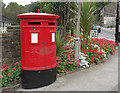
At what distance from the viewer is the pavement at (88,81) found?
3869 millimetres

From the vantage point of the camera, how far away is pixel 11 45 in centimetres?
466

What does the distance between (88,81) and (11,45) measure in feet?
8.35

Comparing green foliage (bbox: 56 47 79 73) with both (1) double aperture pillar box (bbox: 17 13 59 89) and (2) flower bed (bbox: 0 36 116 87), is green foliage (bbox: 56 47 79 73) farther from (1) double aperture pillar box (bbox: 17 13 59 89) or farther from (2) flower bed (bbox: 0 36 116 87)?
(1) double aperture pillar box (bbox: 17 13 59 89)

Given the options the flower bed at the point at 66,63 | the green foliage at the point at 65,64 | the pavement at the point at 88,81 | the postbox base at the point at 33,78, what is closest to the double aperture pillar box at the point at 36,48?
the postbox base at the point at 33,78

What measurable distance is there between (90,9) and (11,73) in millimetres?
4393

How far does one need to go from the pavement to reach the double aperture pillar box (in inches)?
10.9

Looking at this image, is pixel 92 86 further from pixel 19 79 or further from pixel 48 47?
pixel 19 79

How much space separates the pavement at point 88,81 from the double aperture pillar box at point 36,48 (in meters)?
0.28

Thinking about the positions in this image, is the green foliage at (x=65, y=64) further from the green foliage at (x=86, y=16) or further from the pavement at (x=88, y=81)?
the green foliage at (x=86, y=16)

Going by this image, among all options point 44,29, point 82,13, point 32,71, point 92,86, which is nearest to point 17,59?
point 32,71

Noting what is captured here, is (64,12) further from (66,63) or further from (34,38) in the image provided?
(34,38)

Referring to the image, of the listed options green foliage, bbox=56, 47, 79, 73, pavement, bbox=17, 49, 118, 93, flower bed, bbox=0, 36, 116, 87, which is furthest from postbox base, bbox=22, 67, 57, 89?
green foliage, bbox=56, 47, 79, 73

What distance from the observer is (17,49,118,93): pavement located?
3.87 meters

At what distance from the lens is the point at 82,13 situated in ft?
21.3
